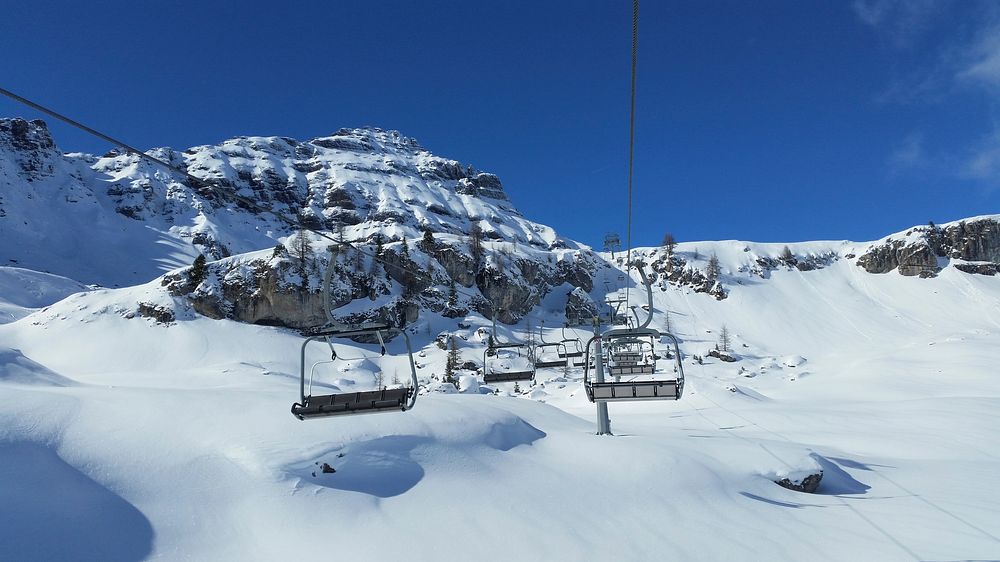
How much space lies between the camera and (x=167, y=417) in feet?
38.4

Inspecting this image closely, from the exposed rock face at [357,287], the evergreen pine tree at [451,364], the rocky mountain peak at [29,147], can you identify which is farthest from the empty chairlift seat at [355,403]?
the rocky mountain peak at [29,147]

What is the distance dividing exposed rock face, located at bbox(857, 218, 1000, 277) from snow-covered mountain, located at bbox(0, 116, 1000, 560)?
505 mm

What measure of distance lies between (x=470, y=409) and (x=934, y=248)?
145 meters

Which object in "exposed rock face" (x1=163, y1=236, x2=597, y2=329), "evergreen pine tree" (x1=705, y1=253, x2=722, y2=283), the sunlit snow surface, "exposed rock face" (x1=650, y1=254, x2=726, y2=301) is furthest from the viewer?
"evergreen pine tree" (x1=705, y1=253, x2=722, y2=283)

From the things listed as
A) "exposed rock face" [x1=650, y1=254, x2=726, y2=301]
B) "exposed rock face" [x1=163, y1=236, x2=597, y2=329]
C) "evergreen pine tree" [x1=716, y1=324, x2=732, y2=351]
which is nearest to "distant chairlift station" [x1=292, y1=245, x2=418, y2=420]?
"exposed rock face" [x1=163, y1=236, x2=597, y2=329]

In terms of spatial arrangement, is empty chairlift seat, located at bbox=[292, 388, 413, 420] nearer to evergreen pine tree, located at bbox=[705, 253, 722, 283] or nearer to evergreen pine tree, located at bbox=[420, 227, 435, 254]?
evergreen pine tree, located at bbox=[420, 227, 435, 254]

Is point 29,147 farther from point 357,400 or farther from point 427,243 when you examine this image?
point 357,400

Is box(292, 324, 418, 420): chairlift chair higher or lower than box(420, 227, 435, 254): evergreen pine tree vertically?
lower

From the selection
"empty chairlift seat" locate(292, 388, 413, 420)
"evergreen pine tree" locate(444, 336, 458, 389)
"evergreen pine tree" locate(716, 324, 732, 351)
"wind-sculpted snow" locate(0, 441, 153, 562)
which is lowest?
"evergreen pine tree" locate(444, 336, 458, 389)

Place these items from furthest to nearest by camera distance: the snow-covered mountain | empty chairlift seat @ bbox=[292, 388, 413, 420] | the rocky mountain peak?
1. the rocky mountain peak
2. the snow-covered mountain
3. empty chairlift seat @ bbox=[292, 388, 413, 420]

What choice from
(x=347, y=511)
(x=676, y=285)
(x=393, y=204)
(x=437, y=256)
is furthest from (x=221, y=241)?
(x=347, y=511)

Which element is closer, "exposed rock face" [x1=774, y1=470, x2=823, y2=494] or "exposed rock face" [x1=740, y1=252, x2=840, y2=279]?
"exposed rock face" [x1=774, y1=470, x2=823, y2=494]

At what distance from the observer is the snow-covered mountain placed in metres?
9.05

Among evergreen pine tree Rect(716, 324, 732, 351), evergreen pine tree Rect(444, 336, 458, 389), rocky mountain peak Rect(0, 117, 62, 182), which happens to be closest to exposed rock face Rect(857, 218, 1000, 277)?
evergreen pine tree Rect(716, 324, 732, 351)
